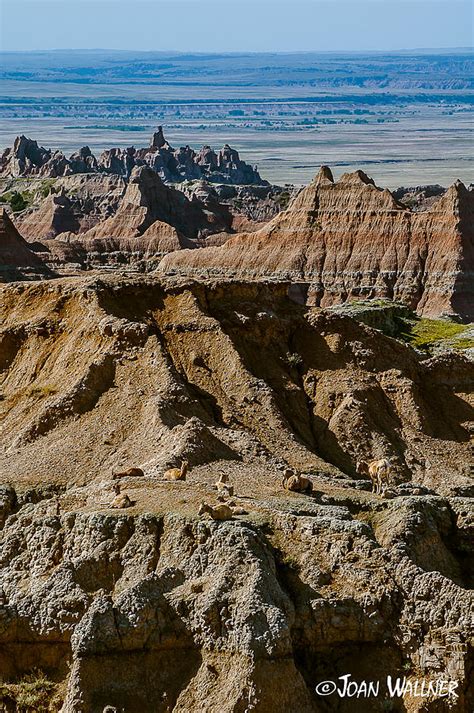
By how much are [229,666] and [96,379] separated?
1919cm

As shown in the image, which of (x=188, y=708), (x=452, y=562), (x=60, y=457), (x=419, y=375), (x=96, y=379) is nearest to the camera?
(x=188, y=708)

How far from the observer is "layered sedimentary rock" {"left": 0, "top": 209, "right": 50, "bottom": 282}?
391 ft

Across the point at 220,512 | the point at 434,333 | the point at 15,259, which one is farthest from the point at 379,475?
the point at 15,259

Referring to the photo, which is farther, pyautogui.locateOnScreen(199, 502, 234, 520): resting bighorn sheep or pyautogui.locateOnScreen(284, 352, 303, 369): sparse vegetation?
pyautogui.locateOnScreen(284, 352, 303, 369): sparse vegetation

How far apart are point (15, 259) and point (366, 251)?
91.0 ft

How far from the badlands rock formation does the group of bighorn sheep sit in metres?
0.37

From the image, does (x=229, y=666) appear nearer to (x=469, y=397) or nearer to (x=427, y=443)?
(x=427, y=443)

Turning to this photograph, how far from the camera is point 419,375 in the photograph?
184ft

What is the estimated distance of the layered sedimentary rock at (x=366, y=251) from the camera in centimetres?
11594

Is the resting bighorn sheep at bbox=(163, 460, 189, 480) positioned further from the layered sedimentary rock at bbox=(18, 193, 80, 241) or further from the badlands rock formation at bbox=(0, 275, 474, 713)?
the layered sedimentary rock at bbox=(18, 193, 80, 241)

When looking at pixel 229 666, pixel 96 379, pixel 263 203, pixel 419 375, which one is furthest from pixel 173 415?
pixel 263 203

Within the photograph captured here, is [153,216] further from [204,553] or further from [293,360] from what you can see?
[204,553]

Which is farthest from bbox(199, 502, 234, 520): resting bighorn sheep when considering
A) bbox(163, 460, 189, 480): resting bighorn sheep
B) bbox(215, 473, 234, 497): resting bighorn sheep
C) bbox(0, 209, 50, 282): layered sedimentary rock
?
bbox(0, 209, 50, 282): layered sedimentary rock

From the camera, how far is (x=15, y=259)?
124 metres
